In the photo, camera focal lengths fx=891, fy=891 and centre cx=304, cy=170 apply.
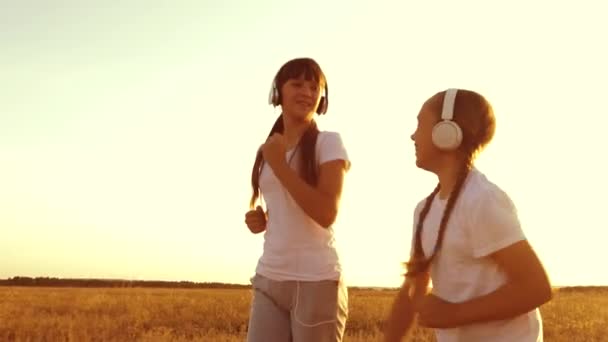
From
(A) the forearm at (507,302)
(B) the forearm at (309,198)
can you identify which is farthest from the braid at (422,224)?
(B) the forearm at (309,198)

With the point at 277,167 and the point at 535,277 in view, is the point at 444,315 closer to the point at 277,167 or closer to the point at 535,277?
the point at 535,277

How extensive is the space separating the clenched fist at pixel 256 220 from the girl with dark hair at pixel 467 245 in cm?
96

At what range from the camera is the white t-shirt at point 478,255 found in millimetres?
2576

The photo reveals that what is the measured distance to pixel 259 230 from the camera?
3.78 meters

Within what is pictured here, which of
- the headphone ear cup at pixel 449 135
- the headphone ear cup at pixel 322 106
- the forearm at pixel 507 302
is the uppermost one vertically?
the headphone ear cup at pixel 322 106

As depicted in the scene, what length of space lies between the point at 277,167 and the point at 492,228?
1.11m

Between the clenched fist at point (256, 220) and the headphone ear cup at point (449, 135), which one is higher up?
the headphone ear cup at point (449, 135)

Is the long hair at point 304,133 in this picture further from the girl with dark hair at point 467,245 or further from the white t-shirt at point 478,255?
the white t-shirt at point 478,255

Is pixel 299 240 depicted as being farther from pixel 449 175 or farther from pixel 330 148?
pixel 449 175

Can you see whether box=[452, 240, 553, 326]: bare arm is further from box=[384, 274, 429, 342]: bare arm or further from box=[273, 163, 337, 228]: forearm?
box=[273, 163, 337, 228]: forearm

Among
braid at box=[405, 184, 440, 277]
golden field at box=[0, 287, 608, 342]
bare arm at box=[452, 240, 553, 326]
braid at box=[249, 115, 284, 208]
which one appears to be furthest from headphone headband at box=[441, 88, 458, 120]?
golden field at box=[0, 287, 608, 342]

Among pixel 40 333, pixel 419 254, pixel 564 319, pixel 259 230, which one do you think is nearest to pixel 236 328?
pixel 40 333

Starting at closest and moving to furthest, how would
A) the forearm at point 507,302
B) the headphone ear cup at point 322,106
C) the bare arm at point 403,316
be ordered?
the forearm at point 507,302, the bare arm at point 403,316, the headphone ear cup at point 322,106

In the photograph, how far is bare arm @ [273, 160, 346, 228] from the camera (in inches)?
134
